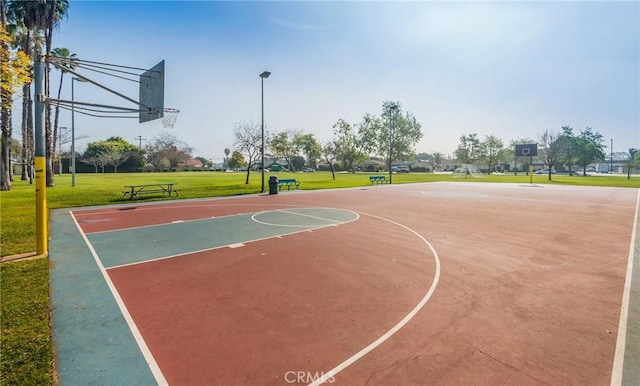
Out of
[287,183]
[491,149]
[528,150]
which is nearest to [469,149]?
[491,149]

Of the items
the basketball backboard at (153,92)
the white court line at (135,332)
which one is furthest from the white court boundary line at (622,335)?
the basketball backboard at (153,92)

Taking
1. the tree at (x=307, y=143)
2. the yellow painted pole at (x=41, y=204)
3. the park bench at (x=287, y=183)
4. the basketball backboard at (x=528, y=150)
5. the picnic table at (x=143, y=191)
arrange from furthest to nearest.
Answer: the tree at (x=307, y=143)
the basketball backboard at (x=528, y=150)
the park bench at (x=287, y=183)
the picnic table at (x=143, y=191)
the yellow painted pole at (x=41, y=204)

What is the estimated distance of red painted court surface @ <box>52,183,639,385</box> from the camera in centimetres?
345

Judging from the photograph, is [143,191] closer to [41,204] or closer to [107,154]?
[41,204]

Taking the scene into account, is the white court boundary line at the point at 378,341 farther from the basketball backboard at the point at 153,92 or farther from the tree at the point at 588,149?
the tree at the point at 588,149

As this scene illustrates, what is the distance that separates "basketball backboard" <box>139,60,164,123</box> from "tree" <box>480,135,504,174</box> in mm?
87274

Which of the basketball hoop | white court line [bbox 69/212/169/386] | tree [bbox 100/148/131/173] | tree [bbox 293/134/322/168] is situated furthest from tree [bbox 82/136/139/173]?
white court line [bbox 69/212/169/386]

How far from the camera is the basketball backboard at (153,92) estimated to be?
→ 37.1 feet

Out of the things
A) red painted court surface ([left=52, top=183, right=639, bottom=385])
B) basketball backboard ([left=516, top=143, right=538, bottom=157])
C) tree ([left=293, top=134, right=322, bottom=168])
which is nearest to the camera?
red painted court surface ([left=52, top=183, right=639, bottom=385])

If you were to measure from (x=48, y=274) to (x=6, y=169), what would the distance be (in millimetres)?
25715

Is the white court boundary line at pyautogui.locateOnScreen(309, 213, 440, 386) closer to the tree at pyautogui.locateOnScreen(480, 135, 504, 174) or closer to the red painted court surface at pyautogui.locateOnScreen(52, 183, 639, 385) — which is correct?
the red painted court surface at pyautogui.locateOnScreen(52, 183, 639, 385)

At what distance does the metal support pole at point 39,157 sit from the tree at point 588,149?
8926 cm

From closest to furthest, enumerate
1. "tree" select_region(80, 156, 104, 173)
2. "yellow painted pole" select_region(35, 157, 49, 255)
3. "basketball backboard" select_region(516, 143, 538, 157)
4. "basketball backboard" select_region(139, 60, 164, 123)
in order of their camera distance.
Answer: "yellow painted pole" select_region(35, 157, 49, 255), "basketball backboard" select_region(139, 60, 164, 123), "basketball backboard" select_region(516, 143, 538, 157), "tree" select_region(80, 156, 104, 173)

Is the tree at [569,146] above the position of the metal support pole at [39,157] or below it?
above
